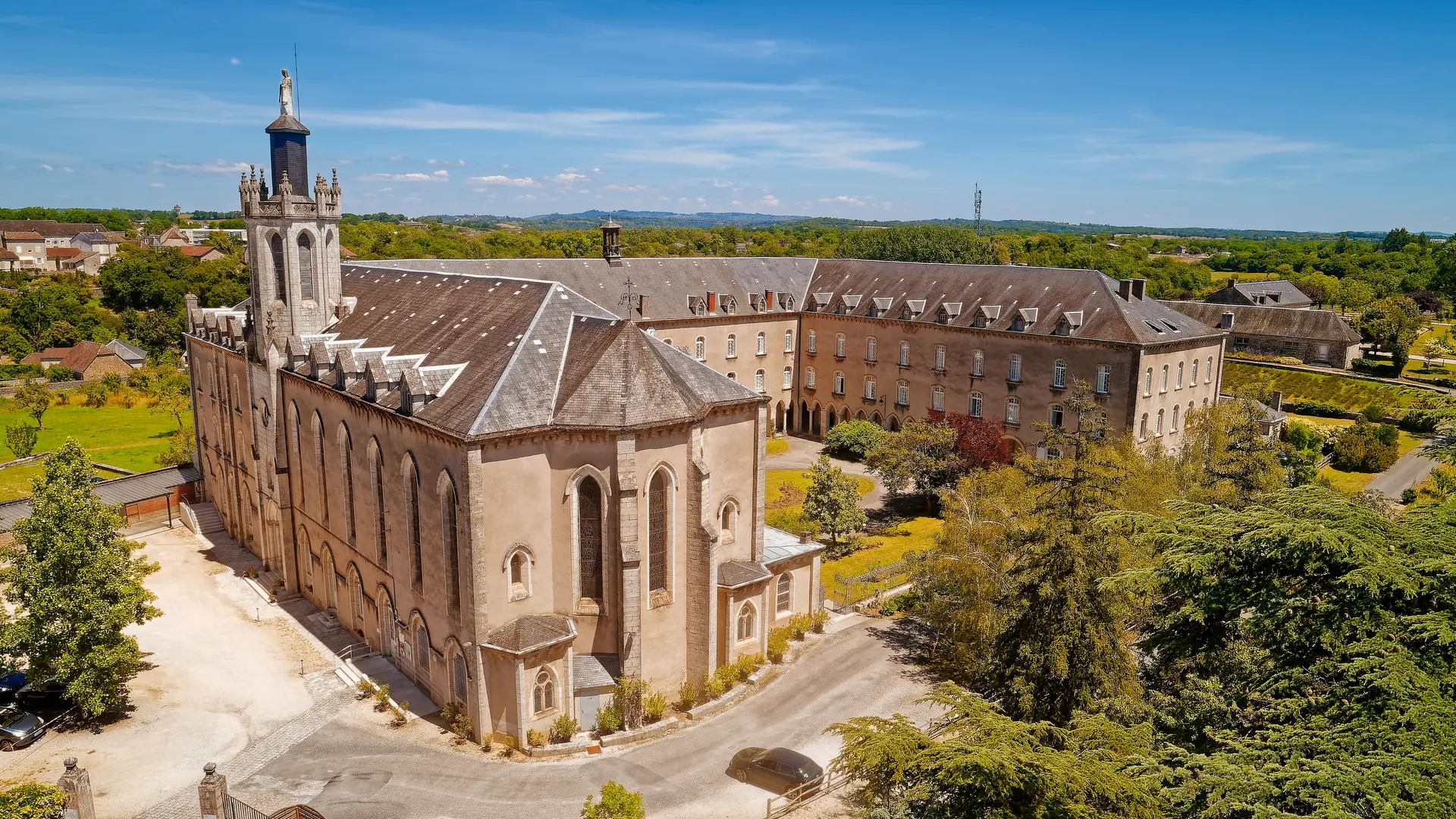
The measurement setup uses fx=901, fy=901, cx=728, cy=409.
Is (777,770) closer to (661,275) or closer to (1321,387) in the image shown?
(661,275)

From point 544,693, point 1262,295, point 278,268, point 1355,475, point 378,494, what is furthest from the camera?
point 1262,295

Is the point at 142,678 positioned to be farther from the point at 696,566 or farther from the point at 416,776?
the point at 696,566

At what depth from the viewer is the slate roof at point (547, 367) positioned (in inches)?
1212

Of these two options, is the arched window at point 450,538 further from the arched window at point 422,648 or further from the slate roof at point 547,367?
the arched window at point 422,648

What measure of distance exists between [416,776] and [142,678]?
49.6 feet

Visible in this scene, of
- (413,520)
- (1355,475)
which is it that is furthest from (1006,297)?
(413,520)

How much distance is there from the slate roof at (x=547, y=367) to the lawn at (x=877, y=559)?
13876 mm

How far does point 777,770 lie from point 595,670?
23.9 ft

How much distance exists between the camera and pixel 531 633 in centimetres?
3041

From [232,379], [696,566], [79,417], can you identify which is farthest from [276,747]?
[79,417]

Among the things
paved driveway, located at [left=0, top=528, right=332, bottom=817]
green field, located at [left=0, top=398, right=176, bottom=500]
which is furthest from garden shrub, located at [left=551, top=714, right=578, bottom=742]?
green field, located at [left=0, top=398, right=176, bottom=500]

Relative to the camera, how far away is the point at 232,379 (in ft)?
160

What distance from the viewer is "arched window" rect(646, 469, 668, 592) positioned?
105 feet

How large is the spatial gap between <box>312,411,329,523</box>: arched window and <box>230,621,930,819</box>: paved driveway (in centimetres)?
1062
